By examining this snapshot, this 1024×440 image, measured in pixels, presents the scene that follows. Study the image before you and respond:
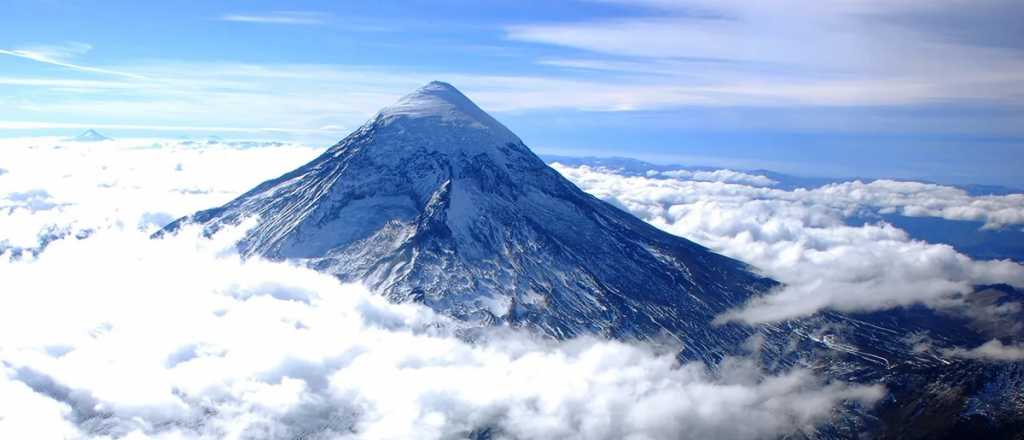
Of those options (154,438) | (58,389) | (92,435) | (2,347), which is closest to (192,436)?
(154,438)

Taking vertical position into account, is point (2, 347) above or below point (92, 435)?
above

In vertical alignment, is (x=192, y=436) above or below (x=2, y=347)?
below

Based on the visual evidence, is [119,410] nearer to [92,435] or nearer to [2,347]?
[92,435]

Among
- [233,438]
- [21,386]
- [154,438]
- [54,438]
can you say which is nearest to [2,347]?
[21,386]

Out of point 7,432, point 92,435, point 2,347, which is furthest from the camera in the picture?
point 2,347

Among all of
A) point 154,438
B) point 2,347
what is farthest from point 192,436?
point 2,347

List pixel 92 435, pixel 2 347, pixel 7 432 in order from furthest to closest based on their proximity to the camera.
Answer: pixel 2 347 < pixel 92 435 < pixel 7 432

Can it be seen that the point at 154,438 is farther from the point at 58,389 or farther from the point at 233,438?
the point at 58,389

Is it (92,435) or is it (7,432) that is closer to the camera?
(7,432)
